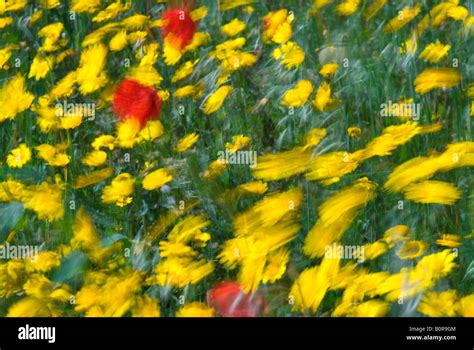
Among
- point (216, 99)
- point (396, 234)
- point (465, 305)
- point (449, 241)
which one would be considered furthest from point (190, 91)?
point (465, 305)

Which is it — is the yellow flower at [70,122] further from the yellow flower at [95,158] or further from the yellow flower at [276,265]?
the yellow flower at [276,265]

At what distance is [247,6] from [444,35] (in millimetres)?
581

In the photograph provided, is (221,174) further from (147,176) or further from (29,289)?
(29,289)

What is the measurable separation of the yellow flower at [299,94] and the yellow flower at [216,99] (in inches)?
6.9

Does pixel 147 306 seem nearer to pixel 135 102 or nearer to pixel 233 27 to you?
pixel 135 102

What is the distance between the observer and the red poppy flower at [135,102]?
3.95 meters

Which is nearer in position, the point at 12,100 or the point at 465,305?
the point at 465,305

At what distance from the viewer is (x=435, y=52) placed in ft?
12.8

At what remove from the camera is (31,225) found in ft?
13.0

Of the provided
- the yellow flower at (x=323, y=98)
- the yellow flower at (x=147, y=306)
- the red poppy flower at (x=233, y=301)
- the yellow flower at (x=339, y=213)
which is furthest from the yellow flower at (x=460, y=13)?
the yellow flower at (x=147, y=306)

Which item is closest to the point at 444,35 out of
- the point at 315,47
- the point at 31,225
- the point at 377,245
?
the point at 315,47

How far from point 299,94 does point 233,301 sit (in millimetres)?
631

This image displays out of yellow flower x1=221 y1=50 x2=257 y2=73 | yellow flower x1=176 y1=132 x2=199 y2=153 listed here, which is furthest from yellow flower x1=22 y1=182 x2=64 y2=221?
yellow flower x1=221 y1=50 x2=257 y2=73
